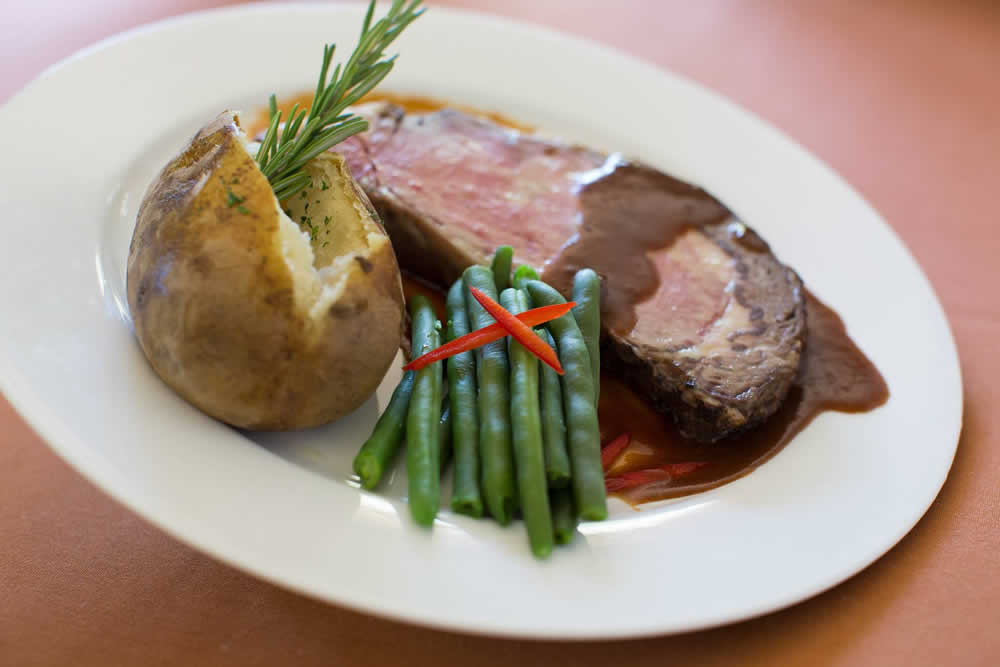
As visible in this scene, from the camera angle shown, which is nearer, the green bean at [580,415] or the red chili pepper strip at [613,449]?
the green bean at [580,415]

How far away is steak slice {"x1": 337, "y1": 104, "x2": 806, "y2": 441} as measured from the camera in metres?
2.59

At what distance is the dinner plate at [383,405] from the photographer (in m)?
1.76

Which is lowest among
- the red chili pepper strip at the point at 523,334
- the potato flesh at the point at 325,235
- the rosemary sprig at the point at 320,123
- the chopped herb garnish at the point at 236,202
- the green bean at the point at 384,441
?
the green bean at the point at 384,441

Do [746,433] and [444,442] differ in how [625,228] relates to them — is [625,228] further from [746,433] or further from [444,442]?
[444,442]

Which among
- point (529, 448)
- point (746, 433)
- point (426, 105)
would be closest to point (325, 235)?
point (529, 448)

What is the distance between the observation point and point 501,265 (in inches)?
104

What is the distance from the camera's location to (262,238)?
6.12 ft

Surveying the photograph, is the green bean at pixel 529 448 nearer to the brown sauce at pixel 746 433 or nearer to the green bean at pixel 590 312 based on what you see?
the green bean at pixel 590 312

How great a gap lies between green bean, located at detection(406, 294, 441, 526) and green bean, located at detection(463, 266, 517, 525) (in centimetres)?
11

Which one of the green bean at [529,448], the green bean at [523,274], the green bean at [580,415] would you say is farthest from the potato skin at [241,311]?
the green bean at [523,274]

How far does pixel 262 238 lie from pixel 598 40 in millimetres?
3189

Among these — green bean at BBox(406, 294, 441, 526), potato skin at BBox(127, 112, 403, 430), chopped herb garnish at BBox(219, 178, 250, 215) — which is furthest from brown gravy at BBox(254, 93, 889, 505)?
chopped herb garnish at BBox(219, 178, 250, 215)

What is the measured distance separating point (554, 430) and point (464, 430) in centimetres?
22

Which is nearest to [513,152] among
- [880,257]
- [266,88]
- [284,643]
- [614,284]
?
[614,284]
